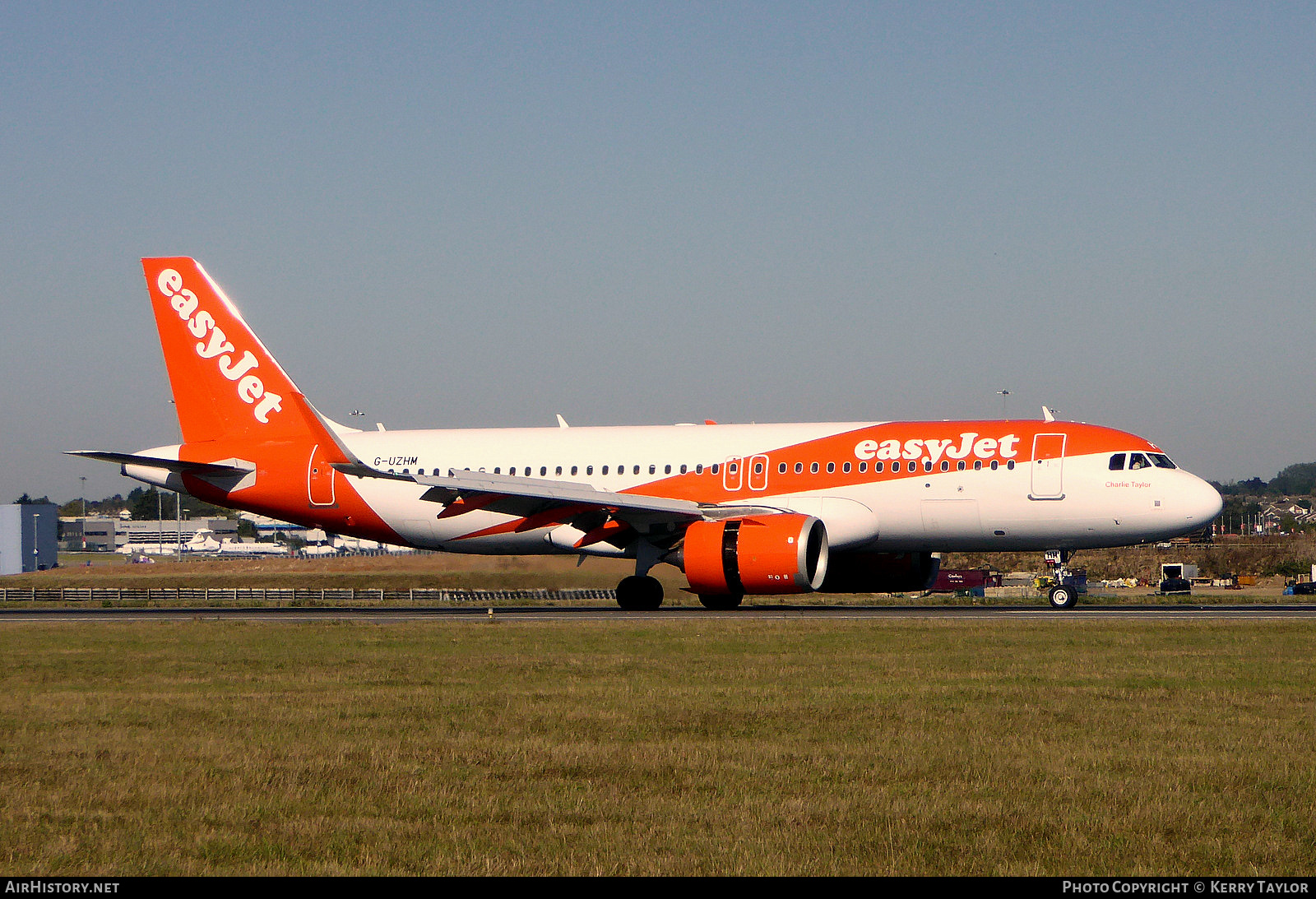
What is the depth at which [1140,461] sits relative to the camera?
94.2 feet

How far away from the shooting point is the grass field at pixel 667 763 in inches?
286

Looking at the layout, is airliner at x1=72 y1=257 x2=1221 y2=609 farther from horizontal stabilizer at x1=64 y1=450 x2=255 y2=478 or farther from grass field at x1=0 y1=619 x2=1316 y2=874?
grass field at x1=0 y1=619 x2=1316 y2=874

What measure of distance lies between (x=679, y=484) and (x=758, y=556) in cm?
457

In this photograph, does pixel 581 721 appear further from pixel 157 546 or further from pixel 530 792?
pixel 157 546

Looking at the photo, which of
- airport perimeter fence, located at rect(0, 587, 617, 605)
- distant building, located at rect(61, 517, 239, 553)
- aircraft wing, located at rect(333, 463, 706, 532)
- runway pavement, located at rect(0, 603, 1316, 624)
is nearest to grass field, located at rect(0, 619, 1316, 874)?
runway pavement, located at rect(0, 603, 1316, 624)

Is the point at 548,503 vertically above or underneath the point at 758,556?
above

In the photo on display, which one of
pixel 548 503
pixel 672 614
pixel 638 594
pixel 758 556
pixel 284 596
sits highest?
pixel 548 503

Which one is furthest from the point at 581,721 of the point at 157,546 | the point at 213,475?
the point at 157,546

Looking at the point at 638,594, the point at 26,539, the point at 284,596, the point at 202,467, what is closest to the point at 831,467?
the point at 638,594

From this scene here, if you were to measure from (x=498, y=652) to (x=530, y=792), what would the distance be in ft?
34.5

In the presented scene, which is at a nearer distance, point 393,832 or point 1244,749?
point 393,832

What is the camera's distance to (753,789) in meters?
8.88

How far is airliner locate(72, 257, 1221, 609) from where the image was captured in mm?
28484

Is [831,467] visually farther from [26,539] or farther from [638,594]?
[26,539]
